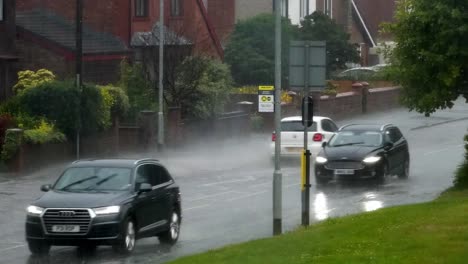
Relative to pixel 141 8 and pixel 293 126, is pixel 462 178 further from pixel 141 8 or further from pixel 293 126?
pixel 141 8

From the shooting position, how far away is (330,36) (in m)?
63.4

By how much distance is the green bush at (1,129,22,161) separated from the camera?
34469mm

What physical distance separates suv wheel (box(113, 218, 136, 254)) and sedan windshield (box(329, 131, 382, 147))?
44.2ft

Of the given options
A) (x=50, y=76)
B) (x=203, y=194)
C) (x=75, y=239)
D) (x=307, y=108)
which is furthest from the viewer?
(x=50, y=76)

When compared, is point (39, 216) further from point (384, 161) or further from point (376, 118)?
point (376, 118)

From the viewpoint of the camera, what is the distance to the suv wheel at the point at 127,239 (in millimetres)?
18531

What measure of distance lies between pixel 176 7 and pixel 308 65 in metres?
34.7

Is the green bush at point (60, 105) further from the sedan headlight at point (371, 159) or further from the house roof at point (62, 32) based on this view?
the sedan headlight at point (371, 159)

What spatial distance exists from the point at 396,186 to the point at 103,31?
24.2 meters

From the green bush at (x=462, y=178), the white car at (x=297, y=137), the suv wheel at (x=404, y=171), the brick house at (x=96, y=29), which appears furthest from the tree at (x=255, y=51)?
the green bush at (x=462, y=178)

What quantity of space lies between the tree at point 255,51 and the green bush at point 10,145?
24.8 metres

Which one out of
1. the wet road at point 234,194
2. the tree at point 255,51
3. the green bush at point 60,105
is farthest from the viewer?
the tree at point 255,51

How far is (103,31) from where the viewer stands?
5144 cm

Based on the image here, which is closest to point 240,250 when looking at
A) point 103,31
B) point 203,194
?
point 203,194
